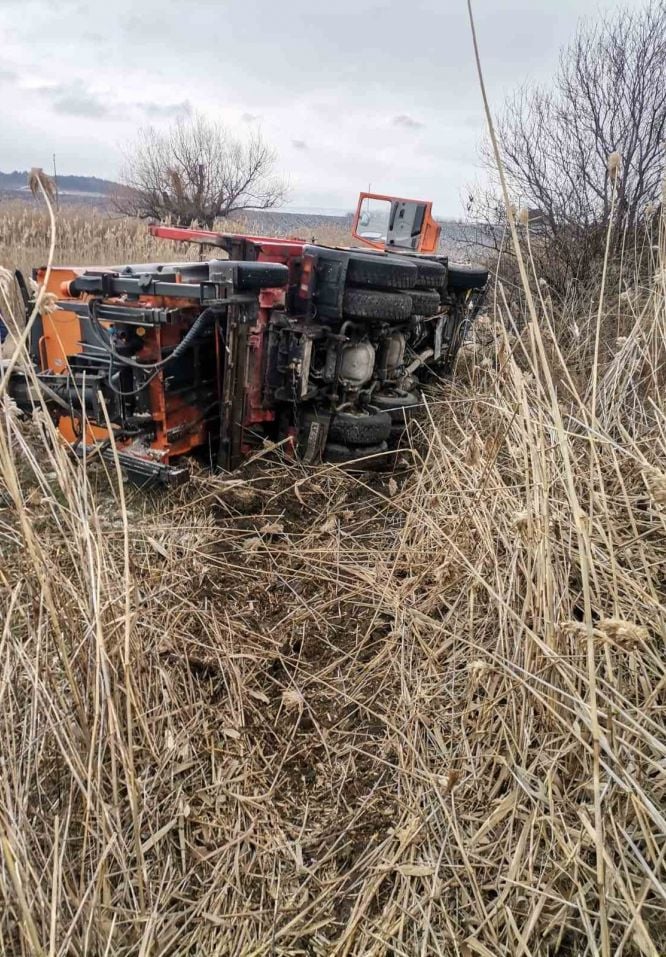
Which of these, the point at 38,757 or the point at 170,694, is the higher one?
the point at 38,757

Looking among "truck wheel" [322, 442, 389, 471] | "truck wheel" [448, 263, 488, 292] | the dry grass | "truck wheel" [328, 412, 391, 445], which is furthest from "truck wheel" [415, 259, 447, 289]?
the dry grass

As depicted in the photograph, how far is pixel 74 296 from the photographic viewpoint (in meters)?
3.25

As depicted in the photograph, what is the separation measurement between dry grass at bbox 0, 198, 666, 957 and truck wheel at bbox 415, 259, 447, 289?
5.14ft

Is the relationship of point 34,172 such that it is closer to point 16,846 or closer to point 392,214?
point 16,846

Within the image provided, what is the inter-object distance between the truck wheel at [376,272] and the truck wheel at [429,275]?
1.07 feet

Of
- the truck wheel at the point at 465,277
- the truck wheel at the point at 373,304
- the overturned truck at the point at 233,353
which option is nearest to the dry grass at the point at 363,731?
the overturned truck at the point at 233,353

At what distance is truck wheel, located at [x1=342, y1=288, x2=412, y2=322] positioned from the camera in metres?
3.31

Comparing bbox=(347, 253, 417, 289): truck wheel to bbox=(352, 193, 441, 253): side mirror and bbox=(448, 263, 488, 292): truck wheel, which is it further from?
bbox=(352, 193, 441, 253): side mirror

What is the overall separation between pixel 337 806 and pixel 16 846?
0.78 m

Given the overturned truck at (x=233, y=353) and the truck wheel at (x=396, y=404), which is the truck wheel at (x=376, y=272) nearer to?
the overturned truck at (x=233, y=353)

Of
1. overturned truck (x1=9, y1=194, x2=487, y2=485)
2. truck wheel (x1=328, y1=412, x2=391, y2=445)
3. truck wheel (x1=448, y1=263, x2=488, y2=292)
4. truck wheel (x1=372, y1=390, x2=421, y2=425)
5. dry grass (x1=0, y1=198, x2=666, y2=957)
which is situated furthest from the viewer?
Result: truck wheel (x1=448, y1=263, x2=488, y2=292)

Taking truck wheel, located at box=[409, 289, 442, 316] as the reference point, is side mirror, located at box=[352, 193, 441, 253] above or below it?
above

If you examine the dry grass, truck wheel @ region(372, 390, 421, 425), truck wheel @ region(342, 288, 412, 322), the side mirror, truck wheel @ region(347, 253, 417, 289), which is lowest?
the dry grass

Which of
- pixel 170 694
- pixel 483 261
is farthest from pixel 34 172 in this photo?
pixel 483 261
